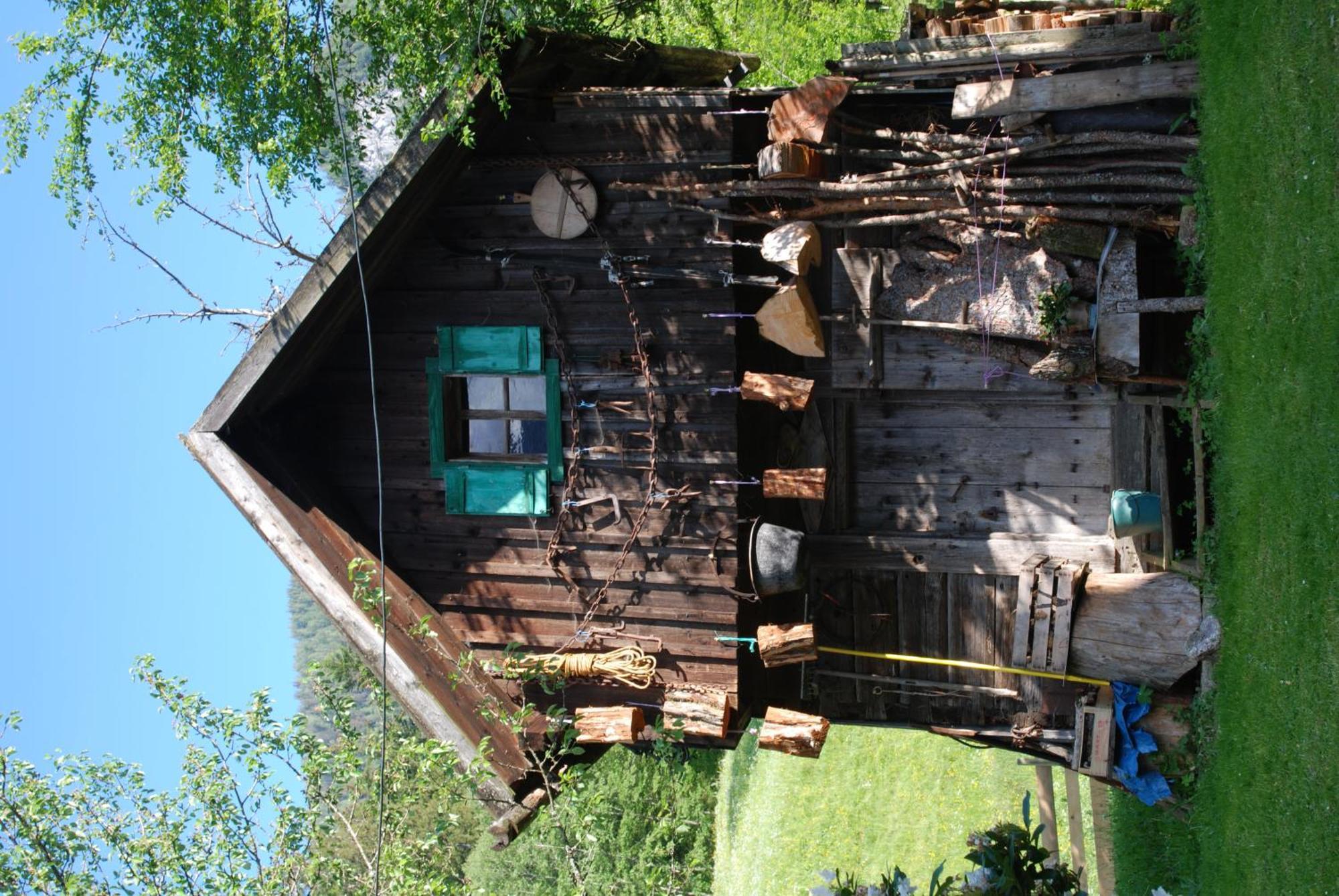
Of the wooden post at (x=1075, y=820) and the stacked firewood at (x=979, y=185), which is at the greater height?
the stacked firewood at (x=979, y=185)

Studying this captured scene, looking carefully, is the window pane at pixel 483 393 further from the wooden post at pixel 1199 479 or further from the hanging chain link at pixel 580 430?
the wooden post at pixel 1199 479

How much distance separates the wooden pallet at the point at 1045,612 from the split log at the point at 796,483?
6.20 ft

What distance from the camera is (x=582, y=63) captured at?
10.9m

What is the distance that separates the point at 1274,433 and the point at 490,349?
6.49 metres

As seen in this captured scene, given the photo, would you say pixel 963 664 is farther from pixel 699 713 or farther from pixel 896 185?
pixel 896 185

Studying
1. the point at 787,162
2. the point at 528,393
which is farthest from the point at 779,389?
the point at 528,393

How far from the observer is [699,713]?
392 inches

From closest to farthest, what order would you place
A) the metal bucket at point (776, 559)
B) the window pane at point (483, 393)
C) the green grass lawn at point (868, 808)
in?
the metal bucket at point (776, 559) < the window pane at point (483, 393) < the green grass lawn at point (868, 808)

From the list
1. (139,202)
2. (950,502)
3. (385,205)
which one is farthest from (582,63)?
(950,502)

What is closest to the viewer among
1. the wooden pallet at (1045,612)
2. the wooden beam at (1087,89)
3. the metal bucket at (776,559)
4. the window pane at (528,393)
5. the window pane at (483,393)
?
the wooden beam at (1087,89)

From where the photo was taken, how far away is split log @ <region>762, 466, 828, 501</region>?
32.2ft

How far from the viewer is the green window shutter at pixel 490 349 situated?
10.6 m

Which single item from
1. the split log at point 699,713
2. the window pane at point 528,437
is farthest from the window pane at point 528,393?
the split log at point 699,713

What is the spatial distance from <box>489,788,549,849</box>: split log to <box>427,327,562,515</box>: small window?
2.47 metres
